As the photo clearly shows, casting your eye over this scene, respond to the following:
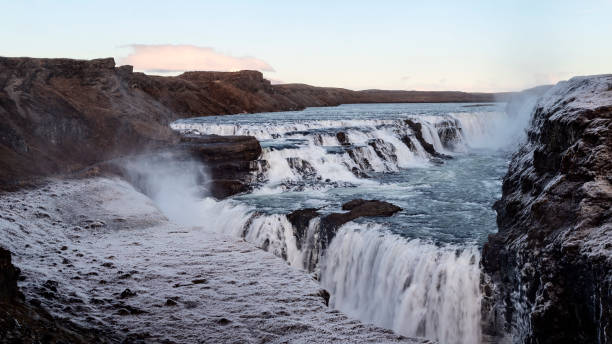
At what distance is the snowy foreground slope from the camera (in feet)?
22.6

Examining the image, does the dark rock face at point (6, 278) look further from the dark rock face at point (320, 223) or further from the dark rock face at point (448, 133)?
the dark rock face at point (448, 133)

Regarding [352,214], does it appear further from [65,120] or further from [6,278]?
[65,120]

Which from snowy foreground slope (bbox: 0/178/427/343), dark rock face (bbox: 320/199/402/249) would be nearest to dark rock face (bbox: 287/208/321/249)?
dark rock face (bbox: 320/199/402/249)

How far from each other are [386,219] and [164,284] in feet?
24.1

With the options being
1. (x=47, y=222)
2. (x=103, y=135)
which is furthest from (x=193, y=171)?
(x=47, y=222)

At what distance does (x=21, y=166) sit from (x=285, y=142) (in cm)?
1238

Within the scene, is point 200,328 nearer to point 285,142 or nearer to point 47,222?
point 47,222

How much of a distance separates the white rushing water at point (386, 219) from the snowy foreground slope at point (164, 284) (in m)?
2.84

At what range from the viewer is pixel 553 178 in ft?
30.4

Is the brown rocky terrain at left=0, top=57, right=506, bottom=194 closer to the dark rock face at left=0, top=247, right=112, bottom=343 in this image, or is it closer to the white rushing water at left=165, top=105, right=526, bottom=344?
the white rushing water at left=165, top=105, right=526, bottom=344

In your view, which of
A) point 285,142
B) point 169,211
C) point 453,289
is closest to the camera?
point 453,289

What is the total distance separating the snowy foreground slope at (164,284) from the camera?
6.89m

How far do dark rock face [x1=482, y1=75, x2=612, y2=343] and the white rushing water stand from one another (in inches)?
33.7

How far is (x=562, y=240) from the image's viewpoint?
24.0 feet
